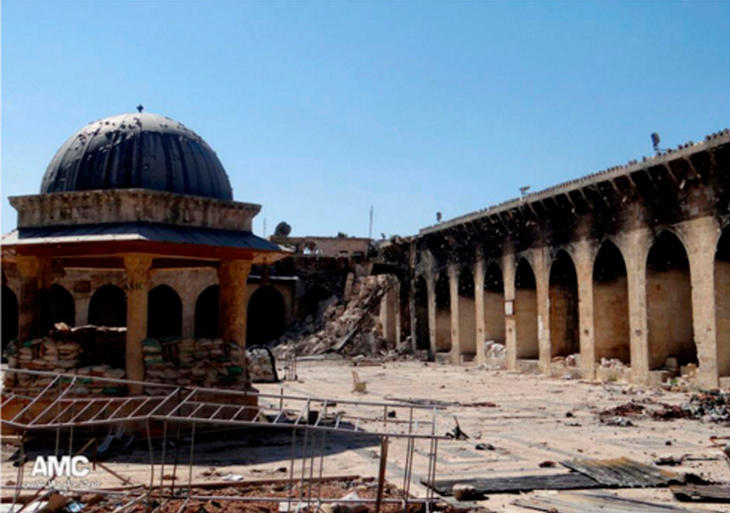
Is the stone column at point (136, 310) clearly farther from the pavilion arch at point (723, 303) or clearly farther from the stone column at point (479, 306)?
the stone column at point (479, 306)

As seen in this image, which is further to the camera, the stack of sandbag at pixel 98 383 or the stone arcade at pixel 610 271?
the stone arcade at pixel 610 271

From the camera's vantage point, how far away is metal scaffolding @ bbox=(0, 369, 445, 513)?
244 inches

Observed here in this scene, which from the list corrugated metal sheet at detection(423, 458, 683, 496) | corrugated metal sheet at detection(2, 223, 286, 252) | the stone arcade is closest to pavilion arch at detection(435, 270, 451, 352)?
the stone arcade

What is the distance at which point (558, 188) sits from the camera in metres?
25.1

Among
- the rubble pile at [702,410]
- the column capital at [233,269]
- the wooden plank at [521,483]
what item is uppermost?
the column capital at [233,269]

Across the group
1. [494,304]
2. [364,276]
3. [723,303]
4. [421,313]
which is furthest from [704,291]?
[364,276]

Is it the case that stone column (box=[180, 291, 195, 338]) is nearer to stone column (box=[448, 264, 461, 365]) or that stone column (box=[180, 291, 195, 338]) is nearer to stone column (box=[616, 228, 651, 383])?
stone column (box=[448, 264, 461, 365])

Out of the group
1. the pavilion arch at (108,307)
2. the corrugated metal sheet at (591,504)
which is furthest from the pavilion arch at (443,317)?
the corrugated metal sheet at (591,504)

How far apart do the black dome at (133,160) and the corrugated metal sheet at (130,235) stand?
2.47 ft

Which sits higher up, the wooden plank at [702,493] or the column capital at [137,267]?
the column capital at [137,267]

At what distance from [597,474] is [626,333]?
16.7m

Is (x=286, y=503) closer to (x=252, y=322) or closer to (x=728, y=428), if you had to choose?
(x=728, y=428)

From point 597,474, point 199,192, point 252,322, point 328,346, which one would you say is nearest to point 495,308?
point 328,346

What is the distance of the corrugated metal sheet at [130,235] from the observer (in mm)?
10688
